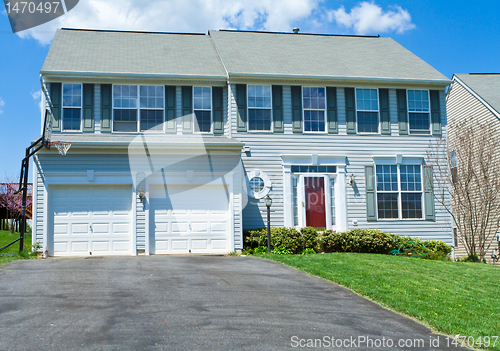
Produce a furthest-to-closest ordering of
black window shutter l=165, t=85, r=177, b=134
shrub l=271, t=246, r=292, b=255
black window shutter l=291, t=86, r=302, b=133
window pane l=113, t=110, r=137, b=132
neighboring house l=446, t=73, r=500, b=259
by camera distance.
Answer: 1. neighboring house l=446, t=73, r=500, b=259
2. black window shutter l=291, t=86, r=302, b=133
3. black window shutter l=165, t=85, r=177, b=134
4. window pane l=113, t=110, r=137, b=132
5. shrub l=271, t=246, r=292, b=255

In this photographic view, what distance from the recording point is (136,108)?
1579 centimetres

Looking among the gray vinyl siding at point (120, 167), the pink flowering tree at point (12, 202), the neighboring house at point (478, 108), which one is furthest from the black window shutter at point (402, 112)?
the pink flowering tree at point (12, 202)

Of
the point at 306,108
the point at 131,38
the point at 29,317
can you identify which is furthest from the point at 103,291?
the point at 131,38

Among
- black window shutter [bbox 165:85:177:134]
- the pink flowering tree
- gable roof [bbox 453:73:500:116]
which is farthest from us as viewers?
the pink flowering tree

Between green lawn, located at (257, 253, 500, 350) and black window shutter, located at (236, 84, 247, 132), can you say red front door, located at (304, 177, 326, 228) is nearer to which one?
black window shutter, located at (236, 84, 247, 132)

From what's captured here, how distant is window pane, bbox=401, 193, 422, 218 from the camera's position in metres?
16.8

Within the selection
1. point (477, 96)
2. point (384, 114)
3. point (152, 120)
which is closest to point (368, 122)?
point (384, 114)

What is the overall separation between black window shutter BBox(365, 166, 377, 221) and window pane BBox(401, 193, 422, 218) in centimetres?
111

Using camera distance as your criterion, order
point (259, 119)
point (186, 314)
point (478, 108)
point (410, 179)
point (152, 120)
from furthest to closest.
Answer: point (478, 108) → point (410, 179) → point (259, 119) → point (152, 120) → point (186, 314)

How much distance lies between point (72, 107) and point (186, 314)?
11117mm

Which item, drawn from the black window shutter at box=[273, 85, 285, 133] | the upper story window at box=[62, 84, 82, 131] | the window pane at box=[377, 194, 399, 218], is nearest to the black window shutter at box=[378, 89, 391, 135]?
the window pane at box=[377, 194, 399, 218]

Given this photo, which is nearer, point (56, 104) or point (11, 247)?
point (56, 104)

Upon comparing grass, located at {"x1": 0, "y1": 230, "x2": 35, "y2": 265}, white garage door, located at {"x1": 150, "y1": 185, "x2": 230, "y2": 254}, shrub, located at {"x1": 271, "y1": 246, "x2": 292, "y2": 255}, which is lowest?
shrub, located at {"x1": 271, "y1": 246, "x2": 292, "y2": 255}

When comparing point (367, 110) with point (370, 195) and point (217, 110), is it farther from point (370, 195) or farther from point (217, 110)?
point (217, 110)
